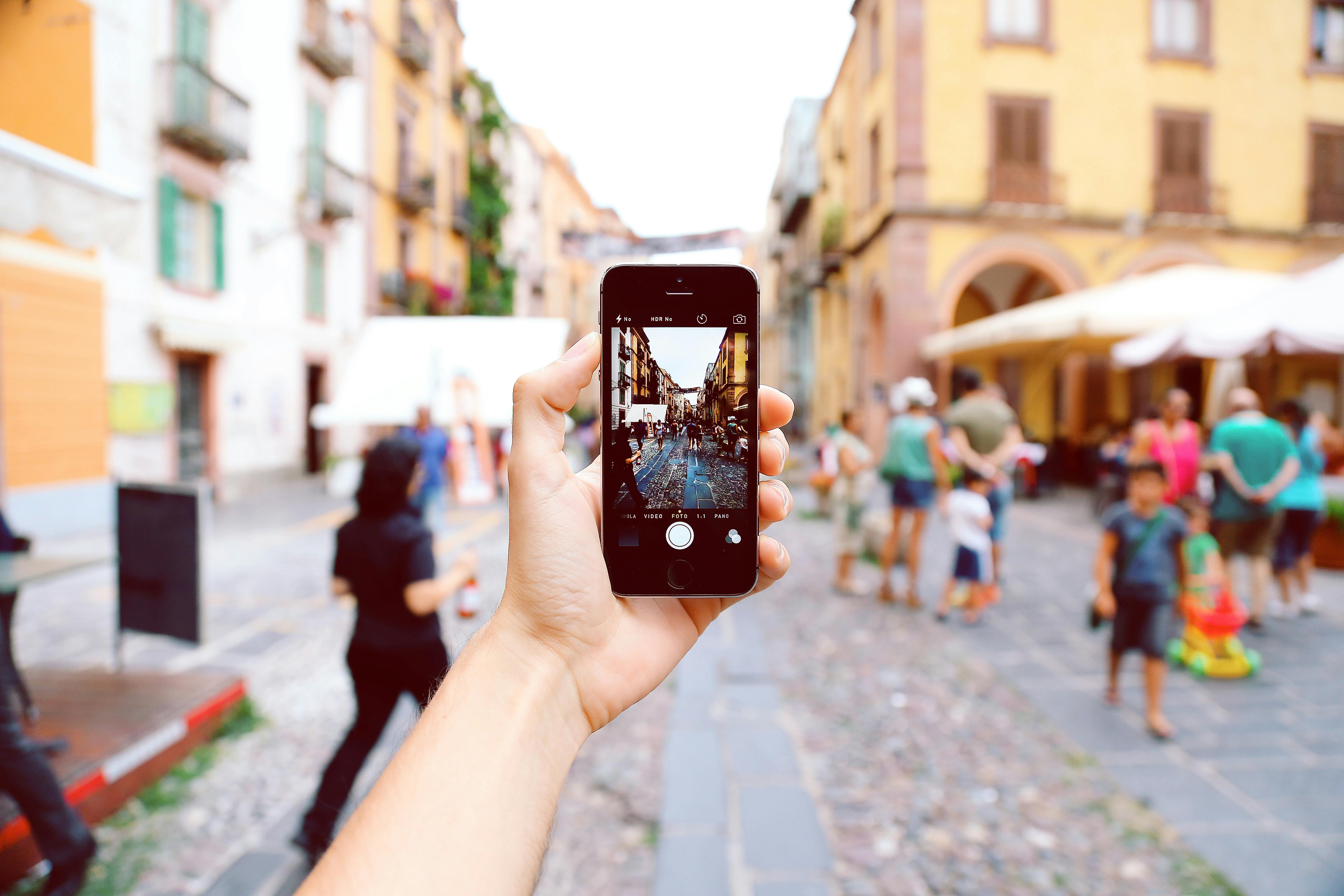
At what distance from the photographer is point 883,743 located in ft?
11.4

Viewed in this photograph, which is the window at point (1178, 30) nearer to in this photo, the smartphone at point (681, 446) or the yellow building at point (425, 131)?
the yellow building at point (425, 131)

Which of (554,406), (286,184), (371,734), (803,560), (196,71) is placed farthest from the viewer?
(286,184)

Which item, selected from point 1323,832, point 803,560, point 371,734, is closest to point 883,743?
point 1323,832

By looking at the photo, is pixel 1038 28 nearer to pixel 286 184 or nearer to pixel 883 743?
pixel 286 184

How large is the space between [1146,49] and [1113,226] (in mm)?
3171

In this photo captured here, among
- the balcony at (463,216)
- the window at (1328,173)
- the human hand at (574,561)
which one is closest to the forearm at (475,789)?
the human hand at (574,561)

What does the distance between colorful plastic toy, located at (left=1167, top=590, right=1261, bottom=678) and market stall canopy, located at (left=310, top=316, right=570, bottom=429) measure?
4139 mm

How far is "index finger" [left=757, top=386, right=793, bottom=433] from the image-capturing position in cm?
110

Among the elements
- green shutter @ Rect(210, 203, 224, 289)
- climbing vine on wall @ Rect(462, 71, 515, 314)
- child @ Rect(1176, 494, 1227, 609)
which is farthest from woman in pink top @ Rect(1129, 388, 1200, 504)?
green shutter @ Rect(210, 203, 224, 289)

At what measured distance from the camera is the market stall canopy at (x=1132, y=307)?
8.88 meters

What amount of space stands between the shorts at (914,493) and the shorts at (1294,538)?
2.46 metres

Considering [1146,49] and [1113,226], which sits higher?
[1146,49]

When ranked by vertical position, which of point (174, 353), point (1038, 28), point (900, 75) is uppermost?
point (1038, 28)

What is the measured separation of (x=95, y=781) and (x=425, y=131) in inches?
119
